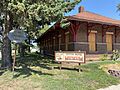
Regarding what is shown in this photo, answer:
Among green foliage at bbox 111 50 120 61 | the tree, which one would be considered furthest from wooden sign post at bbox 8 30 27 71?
green foliage at bbox 111 50 120 61

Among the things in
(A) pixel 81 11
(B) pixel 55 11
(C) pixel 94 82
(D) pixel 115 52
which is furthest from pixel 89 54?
(C) pixel 94 82

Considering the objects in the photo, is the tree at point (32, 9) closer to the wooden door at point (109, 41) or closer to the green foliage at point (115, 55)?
the green foliage at point (115, 55)

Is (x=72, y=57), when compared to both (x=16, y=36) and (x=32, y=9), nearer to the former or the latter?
(x=16, y=36)

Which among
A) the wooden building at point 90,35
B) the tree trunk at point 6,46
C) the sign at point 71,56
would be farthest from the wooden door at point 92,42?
the tree trunk at point 6,46

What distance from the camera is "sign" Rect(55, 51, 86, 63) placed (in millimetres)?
14375

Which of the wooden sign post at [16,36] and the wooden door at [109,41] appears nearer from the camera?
the wooden sign post at [16,36]

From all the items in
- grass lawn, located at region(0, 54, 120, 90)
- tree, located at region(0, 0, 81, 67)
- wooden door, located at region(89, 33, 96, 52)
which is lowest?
grass lawn, located at region(0, 54, 120, 90)

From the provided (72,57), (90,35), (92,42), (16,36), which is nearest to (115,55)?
(92,42)

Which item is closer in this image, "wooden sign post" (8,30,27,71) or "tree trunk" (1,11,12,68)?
"wooden sign post" (8,30,27,71)

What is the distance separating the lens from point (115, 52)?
2217cm

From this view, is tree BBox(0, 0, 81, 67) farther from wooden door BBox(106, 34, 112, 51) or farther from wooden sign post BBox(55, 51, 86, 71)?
wooden door BBox(106, 34, 112, 51)

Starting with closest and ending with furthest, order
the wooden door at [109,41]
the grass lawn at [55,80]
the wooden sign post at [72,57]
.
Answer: the grass lawn at [55,80] → the wooden sign post at [72,57] → the wooden door at [109,41]

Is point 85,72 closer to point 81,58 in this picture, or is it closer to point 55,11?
point 81,58

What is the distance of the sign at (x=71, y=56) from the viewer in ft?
47.2
